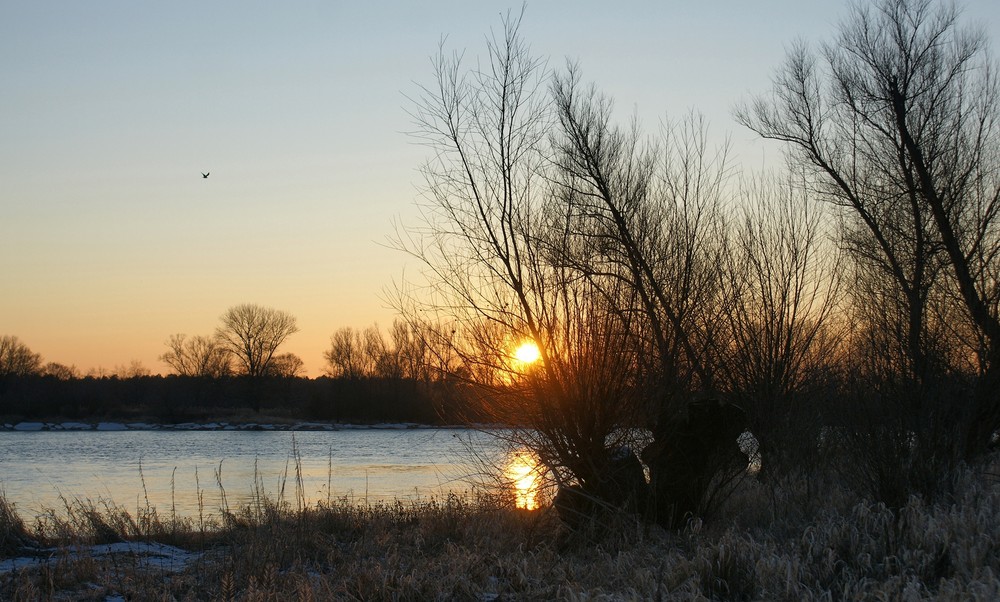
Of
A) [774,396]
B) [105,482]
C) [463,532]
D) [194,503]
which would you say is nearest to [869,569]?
[463,532]

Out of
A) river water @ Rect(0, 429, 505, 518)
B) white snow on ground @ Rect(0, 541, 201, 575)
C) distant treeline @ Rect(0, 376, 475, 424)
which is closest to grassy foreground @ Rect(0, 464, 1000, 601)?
white snow on ground @ Rect(0, 541, 201, 575)

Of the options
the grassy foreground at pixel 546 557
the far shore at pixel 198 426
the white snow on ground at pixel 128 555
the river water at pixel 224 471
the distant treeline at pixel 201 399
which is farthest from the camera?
the distant treeline at pixel 201 399

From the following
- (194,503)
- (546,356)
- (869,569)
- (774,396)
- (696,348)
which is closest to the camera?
(869,569)

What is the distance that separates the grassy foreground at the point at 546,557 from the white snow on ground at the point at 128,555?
0.04 m

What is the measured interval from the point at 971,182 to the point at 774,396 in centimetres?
414

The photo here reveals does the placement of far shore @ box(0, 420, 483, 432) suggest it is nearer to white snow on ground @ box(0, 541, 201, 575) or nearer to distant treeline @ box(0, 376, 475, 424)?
distant treeline @ box(0, 376, 475, 424)

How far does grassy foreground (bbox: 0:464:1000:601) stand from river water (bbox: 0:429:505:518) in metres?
0.84

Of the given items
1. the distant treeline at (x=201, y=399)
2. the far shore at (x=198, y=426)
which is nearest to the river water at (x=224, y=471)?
the far shore at (x=198, y=426)

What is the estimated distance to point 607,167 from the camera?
12.9 metres

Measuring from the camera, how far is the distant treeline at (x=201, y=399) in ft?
202

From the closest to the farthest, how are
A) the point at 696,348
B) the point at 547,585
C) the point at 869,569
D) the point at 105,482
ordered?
the point at 869,569
the point at 547,585
the point at 696,348
the point at 105,482

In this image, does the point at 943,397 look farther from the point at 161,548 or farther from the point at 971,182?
the point at 161,548

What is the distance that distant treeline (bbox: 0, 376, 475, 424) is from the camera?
6166 centimetres

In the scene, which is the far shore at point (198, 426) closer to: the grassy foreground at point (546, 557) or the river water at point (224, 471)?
the river water at point (224, 471)
